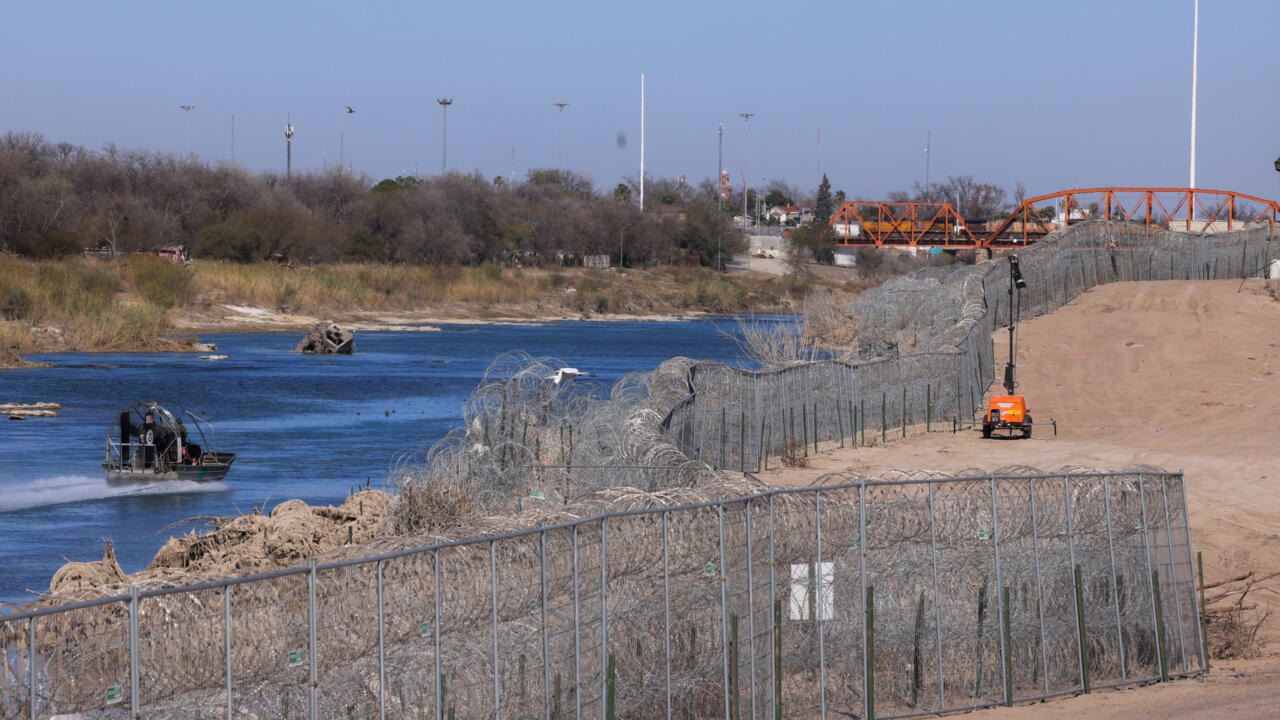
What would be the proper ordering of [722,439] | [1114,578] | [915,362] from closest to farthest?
[1114,578] < [722,439] < [915,362]

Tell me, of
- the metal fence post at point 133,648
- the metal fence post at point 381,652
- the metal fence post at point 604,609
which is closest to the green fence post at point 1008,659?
the metal fence post at point 604,609

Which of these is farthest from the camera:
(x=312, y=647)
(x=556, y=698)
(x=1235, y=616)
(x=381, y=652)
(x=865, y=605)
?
(x=1235, y=616)

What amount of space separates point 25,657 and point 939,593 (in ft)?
25.8

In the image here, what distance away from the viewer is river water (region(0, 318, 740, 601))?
89.5 feet

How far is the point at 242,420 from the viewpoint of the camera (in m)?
46.1

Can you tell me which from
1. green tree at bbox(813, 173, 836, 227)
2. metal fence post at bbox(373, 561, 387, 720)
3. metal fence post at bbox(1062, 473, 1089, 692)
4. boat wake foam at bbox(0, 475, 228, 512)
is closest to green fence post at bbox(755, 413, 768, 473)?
metal fence post at bbox(1062, 473, 1089, 692)

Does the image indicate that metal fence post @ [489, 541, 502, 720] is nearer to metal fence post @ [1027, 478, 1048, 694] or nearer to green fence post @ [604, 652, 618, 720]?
green fence post @ [604, 652, 618, 720]

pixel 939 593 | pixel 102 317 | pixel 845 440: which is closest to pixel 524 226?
pixel 102 317

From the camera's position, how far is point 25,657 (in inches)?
324

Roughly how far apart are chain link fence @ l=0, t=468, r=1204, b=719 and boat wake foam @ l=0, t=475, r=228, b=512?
67.8 ft

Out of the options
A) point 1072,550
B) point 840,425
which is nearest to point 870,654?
point 1072,550

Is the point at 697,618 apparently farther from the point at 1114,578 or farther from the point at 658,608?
the point at 1114,578

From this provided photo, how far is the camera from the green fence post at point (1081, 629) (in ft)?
46.7

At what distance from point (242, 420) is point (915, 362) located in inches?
872
